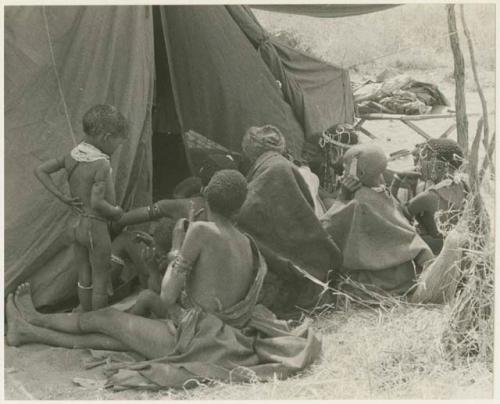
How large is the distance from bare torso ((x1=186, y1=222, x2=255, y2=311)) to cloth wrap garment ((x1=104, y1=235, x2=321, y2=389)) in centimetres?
5

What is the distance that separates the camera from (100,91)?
4.76 meters

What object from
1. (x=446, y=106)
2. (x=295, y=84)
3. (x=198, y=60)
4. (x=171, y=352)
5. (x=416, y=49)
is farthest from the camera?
(x=416, y=49)

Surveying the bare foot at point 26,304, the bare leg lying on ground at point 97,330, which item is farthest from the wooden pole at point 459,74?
the bare foot at point 26,304

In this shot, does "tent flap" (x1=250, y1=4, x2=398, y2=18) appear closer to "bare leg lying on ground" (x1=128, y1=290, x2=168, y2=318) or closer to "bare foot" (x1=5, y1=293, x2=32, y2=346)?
"bare leg lying on ground" (x1=128, y1=290, x2=168, y2=318)

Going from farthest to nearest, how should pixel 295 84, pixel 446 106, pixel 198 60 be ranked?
1. pixel 446 106
2. pixel 295 84
3. pixel 198 60

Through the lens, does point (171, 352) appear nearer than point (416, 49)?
Yes

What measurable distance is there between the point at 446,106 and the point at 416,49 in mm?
3288

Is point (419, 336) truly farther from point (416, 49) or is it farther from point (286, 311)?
point (416, 49)

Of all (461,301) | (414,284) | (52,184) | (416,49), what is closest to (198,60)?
(52,184)

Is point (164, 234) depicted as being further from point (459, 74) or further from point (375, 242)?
point (459, 74)

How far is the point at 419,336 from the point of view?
4.20 meters

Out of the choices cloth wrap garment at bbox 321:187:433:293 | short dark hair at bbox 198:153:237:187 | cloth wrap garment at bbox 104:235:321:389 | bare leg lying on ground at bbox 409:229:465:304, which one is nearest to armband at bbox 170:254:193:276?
A: cloth wrap garment at bbox 104:235:321:389

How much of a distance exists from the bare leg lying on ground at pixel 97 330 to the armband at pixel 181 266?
0.31 meters

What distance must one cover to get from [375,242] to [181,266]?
4.73 ft
